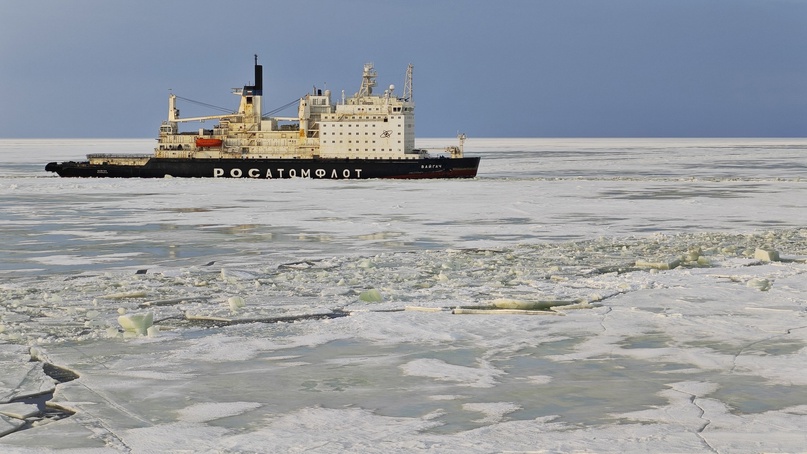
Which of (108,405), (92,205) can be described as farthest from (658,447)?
(92,205)

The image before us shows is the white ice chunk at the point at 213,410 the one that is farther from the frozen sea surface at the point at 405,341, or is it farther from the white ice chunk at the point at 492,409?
the white ice chunk at the point at 492,409

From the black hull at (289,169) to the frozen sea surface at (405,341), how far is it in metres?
26.8

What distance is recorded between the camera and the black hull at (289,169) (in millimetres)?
43344

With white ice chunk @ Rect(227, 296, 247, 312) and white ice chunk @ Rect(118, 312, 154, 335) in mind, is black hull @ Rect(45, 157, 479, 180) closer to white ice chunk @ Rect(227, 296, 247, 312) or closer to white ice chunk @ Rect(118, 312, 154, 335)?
white ice chunk @ Rect(227, 296, 247, 312)

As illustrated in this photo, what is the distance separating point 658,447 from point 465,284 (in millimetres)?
5636

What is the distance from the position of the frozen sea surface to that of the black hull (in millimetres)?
26755

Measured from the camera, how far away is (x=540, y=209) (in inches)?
859

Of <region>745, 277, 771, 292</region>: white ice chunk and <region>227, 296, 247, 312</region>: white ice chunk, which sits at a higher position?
<region>745, 277, 771, 292</region>: white ice chunk

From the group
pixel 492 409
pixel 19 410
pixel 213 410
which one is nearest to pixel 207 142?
pixel 19 410

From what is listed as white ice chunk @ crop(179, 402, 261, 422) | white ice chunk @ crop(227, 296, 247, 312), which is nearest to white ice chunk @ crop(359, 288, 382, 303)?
white ice chunk @ crop(227, 296, 247, 312)

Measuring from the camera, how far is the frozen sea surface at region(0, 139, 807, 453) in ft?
17.0

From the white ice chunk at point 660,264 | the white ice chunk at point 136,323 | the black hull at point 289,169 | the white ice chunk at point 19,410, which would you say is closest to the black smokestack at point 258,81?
the black hull at point 289,169

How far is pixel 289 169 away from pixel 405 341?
37332mm

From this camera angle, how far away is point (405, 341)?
7.49m
